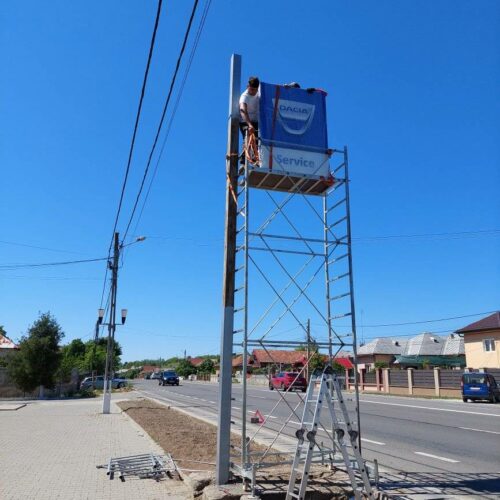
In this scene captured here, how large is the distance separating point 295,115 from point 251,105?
0.70 meters

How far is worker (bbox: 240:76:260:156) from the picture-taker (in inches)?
311

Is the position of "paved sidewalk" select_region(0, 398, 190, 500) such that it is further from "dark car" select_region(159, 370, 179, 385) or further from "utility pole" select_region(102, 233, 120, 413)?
"dark car" select_region(159, 370, 179, 385)

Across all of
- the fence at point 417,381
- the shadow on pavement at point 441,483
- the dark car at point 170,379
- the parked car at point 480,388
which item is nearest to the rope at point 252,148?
the shadow on pavement at point 441,483

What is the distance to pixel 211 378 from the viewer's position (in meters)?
87.3

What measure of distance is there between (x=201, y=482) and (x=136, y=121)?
653 cm

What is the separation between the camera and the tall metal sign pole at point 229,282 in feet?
23.1

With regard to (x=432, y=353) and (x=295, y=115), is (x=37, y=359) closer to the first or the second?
(x=295, y=115)

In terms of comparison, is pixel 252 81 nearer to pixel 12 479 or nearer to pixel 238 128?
pixel 238 128

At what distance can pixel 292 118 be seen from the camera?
8086 millimetres

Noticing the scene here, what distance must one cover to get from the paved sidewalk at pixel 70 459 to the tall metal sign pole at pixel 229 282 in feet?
2.55

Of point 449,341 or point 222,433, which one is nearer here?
point 222,433

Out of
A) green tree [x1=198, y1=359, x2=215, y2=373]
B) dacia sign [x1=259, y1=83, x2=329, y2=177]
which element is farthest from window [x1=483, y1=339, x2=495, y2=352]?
green tree [x1=198, y1=359, x2=215, y2=373]

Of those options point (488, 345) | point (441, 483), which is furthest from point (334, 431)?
point (488, 345)

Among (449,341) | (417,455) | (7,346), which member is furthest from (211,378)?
(417,455)
